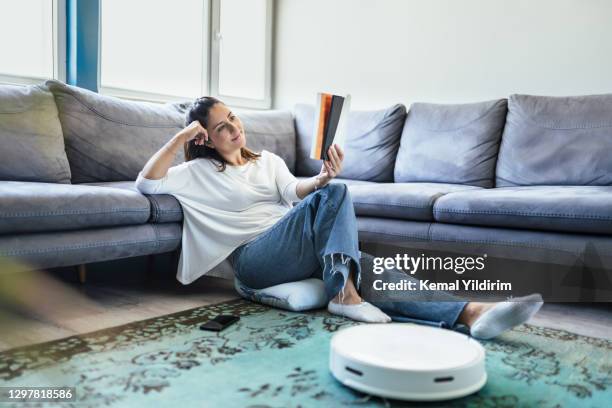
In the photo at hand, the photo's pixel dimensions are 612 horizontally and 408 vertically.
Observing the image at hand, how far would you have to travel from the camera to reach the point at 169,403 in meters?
1.22

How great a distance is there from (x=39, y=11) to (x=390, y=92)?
6.63ft

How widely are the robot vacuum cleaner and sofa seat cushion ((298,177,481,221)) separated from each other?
44.7 inches

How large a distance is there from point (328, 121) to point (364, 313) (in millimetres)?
613

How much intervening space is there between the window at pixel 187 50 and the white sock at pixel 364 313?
6.80ft

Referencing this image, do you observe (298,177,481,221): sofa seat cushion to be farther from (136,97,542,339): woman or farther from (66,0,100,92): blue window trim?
(66,0,100,92): blue window trim

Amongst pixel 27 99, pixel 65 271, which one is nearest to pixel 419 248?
pixel 65 271

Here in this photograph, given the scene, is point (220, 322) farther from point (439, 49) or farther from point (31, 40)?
point (439, 49)

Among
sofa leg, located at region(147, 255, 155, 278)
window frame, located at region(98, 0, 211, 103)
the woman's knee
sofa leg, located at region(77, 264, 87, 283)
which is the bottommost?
sofa leg, located at region(147, 255, 155, 278)

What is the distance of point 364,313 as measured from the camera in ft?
6.09

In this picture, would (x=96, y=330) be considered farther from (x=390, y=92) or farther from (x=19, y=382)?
(x=390, y=92)

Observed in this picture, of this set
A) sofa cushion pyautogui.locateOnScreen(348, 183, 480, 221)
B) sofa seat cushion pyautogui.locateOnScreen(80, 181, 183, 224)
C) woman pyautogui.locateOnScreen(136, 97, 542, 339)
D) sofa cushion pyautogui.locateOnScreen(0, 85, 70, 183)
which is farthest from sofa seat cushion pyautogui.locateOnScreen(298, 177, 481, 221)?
sofa cushion pyautogui.locateOnScreen(0, 85, 70, 183)

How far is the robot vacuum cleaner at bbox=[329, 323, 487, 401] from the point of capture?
1190 mm

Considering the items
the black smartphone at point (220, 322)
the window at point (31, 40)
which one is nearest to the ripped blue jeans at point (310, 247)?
the black smartphone at point (220, 322)

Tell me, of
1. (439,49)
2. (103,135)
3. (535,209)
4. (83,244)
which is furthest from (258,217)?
(439,49)
